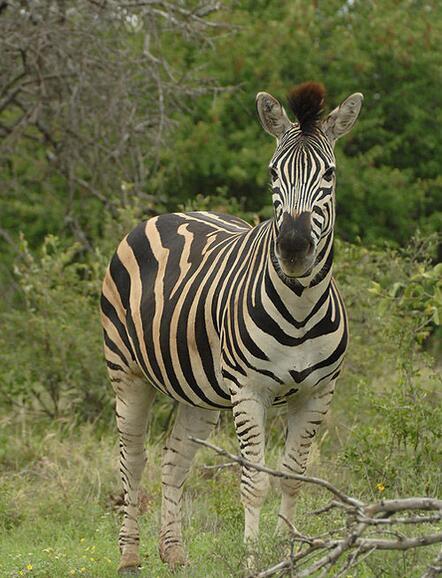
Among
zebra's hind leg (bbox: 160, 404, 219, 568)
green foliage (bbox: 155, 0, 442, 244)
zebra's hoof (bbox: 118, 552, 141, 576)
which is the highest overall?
green foliage (bbox: 155, 0, 442, 244)

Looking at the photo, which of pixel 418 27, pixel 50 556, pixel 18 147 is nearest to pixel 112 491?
pixel 50 556

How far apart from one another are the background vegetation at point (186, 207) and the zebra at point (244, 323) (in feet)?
1.76

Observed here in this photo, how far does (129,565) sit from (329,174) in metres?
2.60

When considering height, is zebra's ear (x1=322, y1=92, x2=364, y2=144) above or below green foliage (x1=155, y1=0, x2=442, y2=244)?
below

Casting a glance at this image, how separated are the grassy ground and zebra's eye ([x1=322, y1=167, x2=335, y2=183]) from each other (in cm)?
171

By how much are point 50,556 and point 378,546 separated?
3.31 metres

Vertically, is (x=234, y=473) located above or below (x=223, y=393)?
below

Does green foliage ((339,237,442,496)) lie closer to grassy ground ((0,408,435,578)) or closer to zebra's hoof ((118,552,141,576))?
grassy ground ((0,408,435,578))

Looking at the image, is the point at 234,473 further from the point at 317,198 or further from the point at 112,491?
the point at 317,198

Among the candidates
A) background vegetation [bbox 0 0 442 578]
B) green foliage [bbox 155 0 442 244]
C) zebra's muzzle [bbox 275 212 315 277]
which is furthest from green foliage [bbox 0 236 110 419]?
green foliage [bbox 155 0 442 244]

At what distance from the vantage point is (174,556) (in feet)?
21.2

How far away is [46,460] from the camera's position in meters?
8.92

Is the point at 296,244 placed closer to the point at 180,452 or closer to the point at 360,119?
the point at 180,452

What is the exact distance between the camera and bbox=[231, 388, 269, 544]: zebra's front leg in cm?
550
